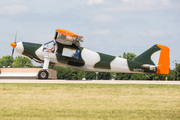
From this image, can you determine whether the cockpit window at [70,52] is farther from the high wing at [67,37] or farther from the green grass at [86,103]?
the green grass at [86,103]

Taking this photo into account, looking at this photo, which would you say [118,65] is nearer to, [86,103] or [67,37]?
[67,37]

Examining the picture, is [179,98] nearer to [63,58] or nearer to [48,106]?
[48,106]

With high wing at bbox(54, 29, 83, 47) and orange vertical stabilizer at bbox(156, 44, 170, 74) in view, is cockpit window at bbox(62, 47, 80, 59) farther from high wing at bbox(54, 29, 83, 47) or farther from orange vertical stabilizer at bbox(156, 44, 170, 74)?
orange vertical stabilizer at bbox(156, 44, 170, 74)

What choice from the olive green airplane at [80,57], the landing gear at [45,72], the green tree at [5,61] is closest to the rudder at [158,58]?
the olive green airplane at [80,57]

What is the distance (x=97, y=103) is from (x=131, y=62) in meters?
11.5

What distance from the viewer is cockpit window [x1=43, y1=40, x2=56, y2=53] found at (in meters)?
19.5

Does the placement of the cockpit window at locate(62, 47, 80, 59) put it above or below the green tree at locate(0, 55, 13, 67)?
below

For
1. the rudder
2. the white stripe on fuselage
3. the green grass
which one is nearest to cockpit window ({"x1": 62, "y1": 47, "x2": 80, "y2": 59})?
the white stripe on fuselage

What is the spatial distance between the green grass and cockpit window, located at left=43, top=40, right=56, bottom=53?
6453 mm

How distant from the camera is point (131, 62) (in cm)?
2053

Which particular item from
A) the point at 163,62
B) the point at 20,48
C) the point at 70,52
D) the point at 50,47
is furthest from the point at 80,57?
Answer: the point at 163,62

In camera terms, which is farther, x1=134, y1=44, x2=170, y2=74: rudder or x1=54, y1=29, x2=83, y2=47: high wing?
x1=134, y1=44, x2=170, y2=74: rudder

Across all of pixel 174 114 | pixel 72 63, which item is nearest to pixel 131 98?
pixel 174 114

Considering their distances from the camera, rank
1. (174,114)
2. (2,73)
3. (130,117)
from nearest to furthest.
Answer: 1. (130,117)
2. (174,114)
3. (2,73)
